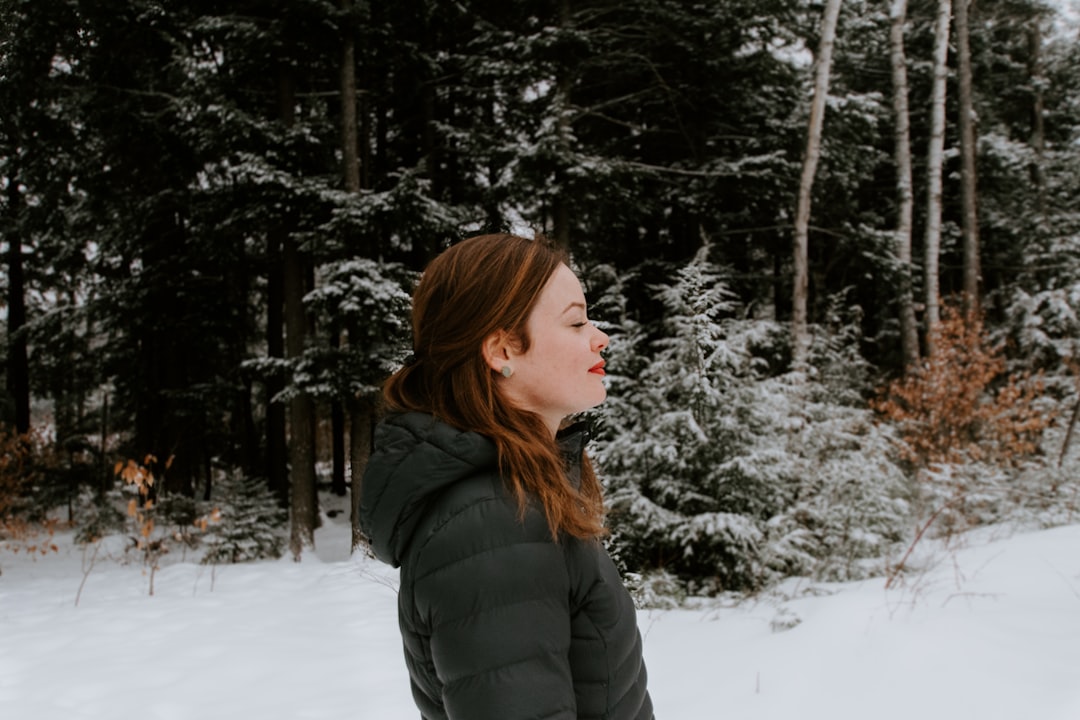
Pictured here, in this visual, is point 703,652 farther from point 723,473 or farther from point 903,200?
point 903,200

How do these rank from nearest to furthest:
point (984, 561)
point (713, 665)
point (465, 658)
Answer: point (465, 658), point (713, 665), point (984, 561)

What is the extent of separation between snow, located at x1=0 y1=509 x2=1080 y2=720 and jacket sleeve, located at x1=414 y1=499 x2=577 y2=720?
9.65 feet

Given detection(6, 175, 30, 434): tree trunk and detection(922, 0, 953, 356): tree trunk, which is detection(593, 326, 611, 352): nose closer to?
detection(922, 0, 953, 356): tree trunk

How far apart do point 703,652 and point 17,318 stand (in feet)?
59.1

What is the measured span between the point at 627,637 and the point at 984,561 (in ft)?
19.9

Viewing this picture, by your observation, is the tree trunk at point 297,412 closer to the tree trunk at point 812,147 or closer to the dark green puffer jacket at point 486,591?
the tree trunk at point 812,147

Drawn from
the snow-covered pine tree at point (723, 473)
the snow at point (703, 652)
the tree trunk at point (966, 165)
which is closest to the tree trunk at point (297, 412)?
the snow at point (703, 652)

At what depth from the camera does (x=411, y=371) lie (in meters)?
1.32

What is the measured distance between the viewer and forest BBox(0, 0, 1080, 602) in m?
7.49

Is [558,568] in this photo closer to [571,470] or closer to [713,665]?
[571,470]

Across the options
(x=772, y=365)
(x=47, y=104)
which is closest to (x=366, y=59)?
(x=47, y=104)

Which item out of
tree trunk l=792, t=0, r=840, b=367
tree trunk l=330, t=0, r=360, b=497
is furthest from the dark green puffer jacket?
tree trunk l=792, t=0, r=840, b=367

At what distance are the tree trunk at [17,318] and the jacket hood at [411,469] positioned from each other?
1697 centimetres

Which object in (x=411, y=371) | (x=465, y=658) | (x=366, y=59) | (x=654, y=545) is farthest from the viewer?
(x=366, y=59)
